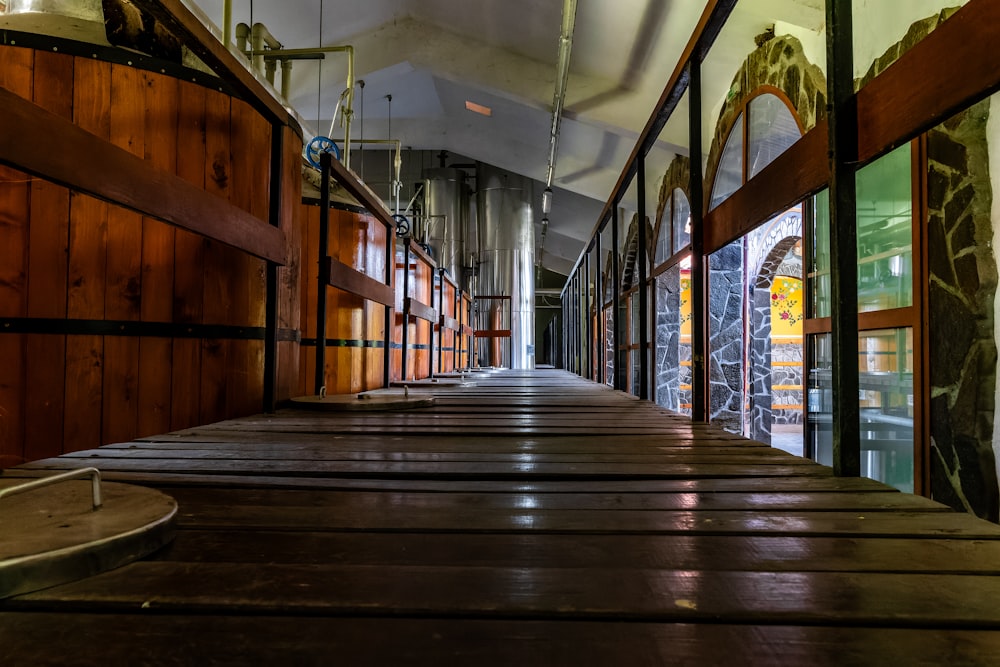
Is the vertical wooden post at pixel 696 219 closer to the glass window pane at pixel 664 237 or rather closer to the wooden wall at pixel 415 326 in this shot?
the wooden wall at pixel 415 326

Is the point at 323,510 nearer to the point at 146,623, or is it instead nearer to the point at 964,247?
the point at 146,623

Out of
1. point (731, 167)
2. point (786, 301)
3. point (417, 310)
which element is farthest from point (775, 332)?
point (417, 310)

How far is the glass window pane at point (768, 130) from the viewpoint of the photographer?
443 centimetres

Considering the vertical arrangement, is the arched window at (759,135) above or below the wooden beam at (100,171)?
above

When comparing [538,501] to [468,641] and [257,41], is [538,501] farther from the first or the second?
[257,41]

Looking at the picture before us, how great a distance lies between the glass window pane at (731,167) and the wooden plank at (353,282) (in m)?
3.16

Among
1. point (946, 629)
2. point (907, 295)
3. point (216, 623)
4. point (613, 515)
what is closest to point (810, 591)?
point (946, 629)

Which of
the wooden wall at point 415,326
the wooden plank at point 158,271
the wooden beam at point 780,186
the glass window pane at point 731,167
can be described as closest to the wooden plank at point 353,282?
the wooden plank at point 158,271

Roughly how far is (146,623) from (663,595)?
61 cm

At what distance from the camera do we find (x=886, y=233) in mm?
3219

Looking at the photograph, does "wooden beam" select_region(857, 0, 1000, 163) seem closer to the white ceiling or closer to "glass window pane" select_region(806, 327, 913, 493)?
"glass window pane" select_region(806, 327, 913, 493)

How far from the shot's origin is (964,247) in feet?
8.23

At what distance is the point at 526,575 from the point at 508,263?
1247 centimetres

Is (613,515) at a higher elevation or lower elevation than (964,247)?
lower
